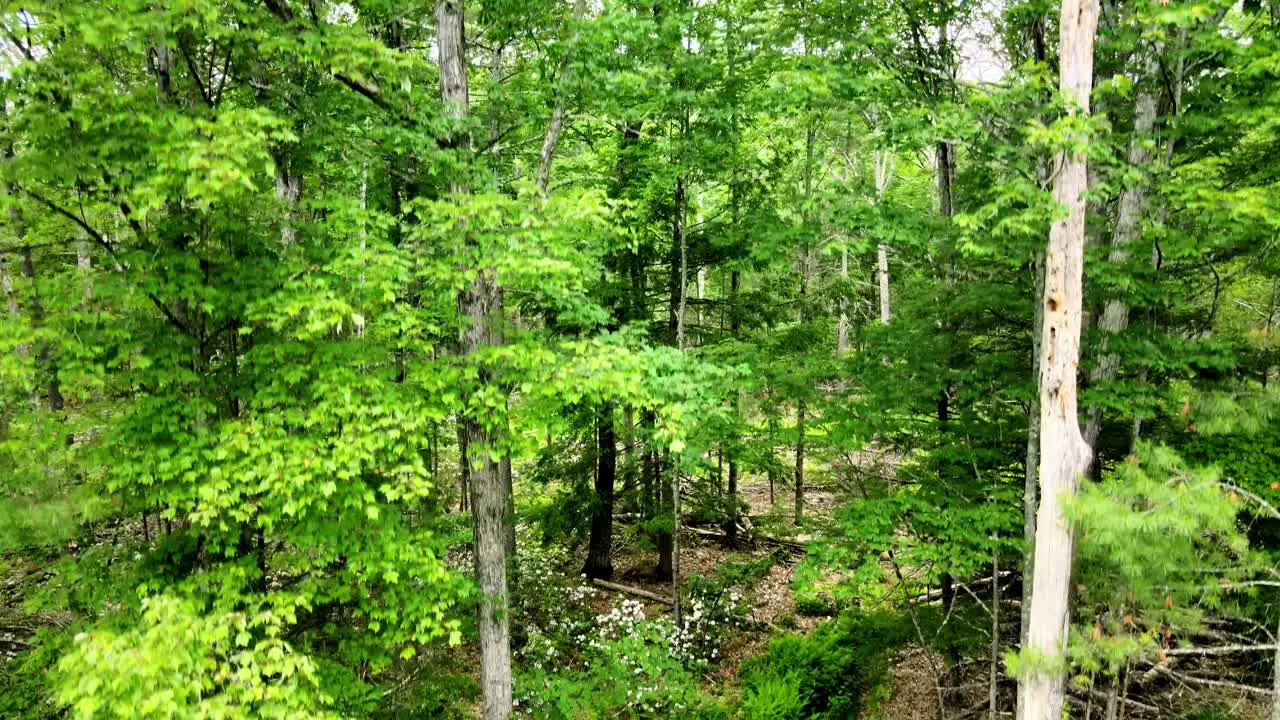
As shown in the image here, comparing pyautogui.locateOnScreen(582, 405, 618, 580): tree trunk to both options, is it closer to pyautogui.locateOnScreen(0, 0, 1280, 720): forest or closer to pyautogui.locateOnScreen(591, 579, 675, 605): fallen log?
pyautogui.locateOnScreen(591, 579, 675, 605): fallen log

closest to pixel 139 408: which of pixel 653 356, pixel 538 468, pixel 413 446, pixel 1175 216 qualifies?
pixel 413 446

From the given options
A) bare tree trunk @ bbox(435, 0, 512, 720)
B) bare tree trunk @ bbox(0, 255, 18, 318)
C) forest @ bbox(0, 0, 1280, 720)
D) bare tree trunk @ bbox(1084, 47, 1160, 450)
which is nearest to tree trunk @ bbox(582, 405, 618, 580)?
forest @ bbox(0, 0, 1280, 720)

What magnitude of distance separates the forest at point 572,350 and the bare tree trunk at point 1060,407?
34mm

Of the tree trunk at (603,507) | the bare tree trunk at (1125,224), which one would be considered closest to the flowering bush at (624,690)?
the tree trunk at (603,507)

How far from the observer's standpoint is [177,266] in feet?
18.5

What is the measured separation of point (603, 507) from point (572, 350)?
6756 millimetres

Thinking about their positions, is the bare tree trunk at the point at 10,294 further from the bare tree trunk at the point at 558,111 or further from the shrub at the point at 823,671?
the shrub at the point at 823,671

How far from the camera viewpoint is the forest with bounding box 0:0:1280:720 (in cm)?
524

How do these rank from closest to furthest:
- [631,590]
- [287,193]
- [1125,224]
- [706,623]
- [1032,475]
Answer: [287,193]
[1032,475]
[1125,224]
[706,623]
[631,590]

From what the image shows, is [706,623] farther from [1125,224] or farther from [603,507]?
[1125,224]

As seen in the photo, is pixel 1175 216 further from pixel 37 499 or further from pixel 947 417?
pixel 37 499

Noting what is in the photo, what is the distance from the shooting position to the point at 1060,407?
6141 mm

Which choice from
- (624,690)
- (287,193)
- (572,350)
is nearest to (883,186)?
(572,350)

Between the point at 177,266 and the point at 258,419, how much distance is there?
1434mm
